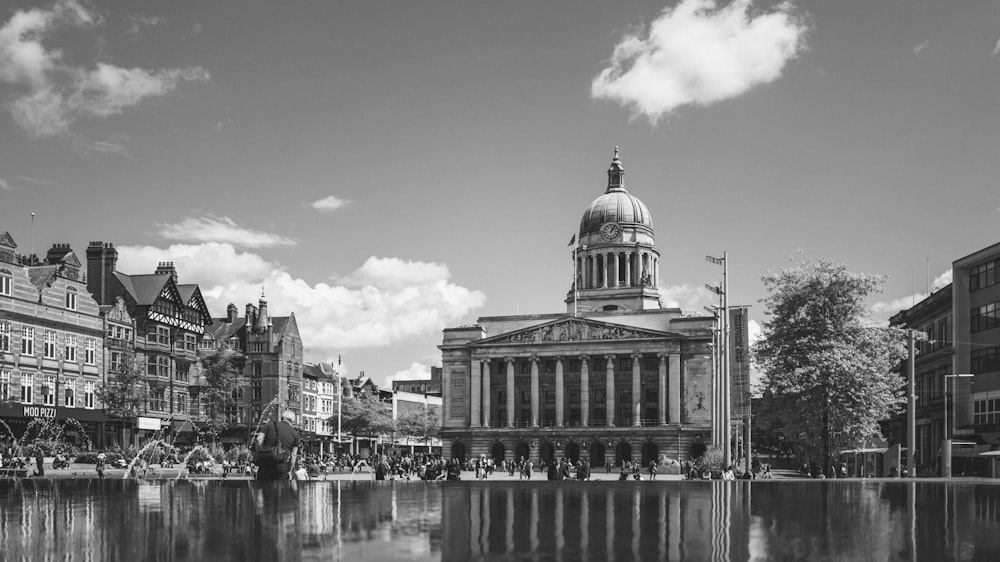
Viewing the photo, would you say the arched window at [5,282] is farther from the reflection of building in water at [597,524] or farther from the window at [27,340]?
the reflection of building in water at [597,524]

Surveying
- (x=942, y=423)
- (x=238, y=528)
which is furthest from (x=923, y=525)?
(x=942, y=423)

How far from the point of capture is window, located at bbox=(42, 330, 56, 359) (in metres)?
79.6

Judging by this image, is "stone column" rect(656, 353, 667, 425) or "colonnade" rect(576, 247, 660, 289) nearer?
"stone column" rect(656, 353, 667, 425)

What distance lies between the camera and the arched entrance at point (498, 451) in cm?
13638

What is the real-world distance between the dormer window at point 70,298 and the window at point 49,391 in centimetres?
592

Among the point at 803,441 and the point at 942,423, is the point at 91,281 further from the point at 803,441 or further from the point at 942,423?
the point at 942,423

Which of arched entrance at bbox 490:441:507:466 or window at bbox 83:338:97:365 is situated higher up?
window at bbox 83:338:97:365

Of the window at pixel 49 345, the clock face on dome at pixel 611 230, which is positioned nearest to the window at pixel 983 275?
the window at pixel 49 345

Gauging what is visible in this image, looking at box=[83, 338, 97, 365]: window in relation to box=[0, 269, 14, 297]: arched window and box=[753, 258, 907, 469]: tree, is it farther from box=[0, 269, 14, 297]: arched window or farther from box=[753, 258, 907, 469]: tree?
box=[753, 258, 907, 469]: tree

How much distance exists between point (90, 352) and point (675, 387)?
71.2 m

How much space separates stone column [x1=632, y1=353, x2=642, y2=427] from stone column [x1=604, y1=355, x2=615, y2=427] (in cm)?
261

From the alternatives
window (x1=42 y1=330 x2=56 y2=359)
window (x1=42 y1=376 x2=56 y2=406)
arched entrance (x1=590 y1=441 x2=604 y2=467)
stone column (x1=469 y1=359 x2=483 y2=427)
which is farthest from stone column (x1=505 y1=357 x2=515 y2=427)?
window (x1=42 y1=330 x2=56 y2=359)

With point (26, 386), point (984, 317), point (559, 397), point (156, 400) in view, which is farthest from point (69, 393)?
point (559, 397)

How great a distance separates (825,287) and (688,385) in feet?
256
